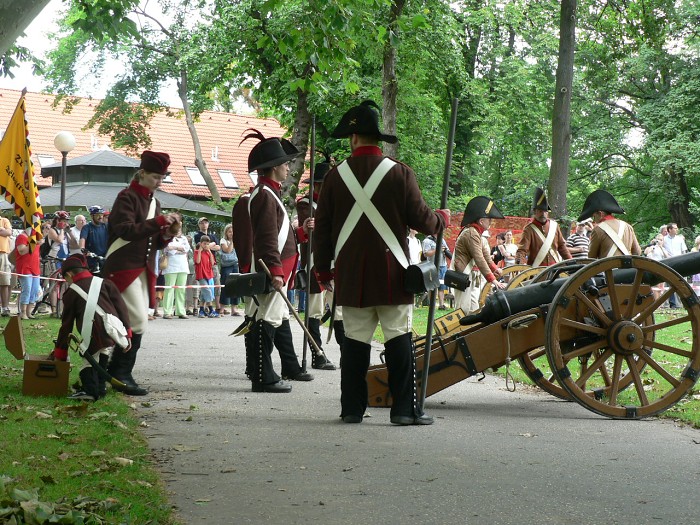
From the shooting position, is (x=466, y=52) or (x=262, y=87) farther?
(x=466, y=52)

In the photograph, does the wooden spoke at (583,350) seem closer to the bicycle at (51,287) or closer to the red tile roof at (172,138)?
the bicycle at (51,287)

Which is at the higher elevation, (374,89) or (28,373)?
(374,89)

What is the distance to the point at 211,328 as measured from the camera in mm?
17500

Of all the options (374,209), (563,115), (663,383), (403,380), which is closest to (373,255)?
(374,209)

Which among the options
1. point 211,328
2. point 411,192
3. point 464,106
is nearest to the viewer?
point 411,192

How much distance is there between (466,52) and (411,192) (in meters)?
30.3

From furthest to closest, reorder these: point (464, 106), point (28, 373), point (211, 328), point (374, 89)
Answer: point (464, 106) → point (374, 89) → point (211, 328) → point (28, 373)

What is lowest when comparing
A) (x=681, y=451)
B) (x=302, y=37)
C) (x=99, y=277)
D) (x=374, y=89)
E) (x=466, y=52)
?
(x=681, y=451)

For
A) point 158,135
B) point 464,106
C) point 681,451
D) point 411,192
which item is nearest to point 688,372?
point 681,451

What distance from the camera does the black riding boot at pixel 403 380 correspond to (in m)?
Answer: 7.16

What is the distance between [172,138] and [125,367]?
42.2 m

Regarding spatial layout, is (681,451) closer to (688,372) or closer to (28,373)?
(688,372)

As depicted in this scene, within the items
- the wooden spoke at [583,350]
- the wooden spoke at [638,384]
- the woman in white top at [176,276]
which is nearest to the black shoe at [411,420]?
the wooden spoke at [583,350]

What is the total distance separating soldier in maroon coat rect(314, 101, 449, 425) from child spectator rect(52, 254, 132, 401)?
1.99 m
